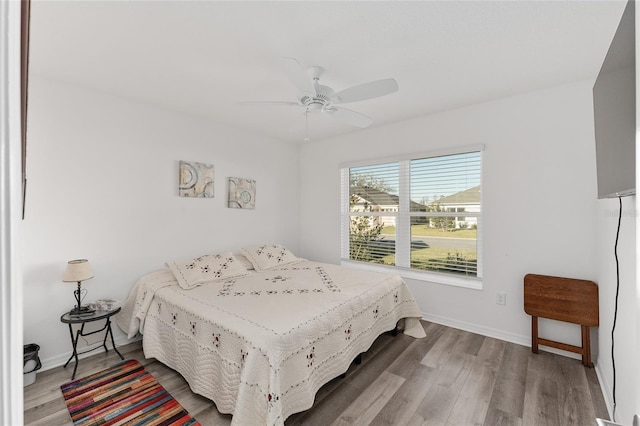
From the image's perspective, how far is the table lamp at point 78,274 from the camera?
2268 millimetres

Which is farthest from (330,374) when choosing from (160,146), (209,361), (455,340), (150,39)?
(160,146)

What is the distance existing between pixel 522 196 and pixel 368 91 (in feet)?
6.42

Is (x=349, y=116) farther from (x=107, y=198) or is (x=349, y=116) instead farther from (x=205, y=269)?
(x=107, y=198)

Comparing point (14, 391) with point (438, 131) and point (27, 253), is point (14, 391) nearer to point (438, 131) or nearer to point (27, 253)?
point (27, 253)

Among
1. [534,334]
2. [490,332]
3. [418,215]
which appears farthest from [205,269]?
[534,334]

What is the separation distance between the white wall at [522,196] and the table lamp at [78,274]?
10.9 ft

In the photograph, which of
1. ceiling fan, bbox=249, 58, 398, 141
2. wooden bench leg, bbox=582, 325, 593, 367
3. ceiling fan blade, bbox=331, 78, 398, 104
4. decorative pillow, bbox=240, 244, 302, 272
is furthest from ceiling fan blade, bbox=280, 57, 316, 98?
wooden bench leg, bbox=582, 325, 593, 367

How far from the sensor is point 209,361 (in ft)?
6.24

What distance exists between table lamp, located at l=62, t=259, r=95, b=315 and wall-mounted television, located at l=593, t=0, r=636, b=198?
10.9 ft

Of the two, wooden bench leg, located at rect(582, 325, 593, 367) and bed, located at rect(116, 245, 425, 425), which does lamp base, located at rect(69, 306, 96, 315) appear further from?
wooden bench leg, located at rect(582, 325, 593, 367)

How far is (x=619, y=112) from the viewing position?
1.05 metres

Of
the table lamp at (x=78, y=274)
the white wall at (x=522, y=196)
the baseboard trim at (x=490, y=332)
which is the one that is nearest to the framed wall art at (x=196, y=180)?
the table lamp at (x=78, y=274)

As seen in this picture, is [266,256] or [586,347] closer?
[586,347]

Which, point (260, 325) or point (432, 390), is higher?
point (260, 325)
